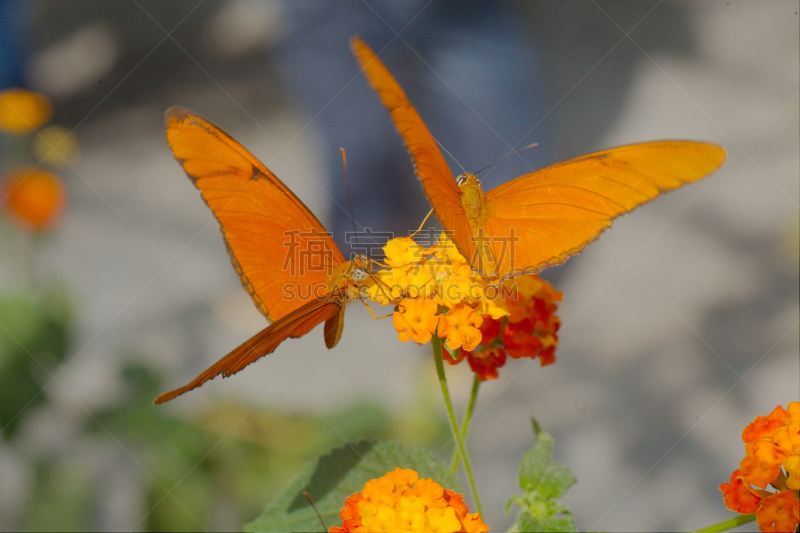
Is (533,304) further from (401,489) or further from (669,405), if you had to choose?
(669,405)

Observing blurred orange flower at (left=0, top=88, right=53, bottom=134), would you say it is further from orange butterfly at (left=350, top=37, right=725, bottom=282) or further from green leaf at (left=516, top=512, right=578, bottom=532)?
green leaf at (left=516, top=512, right=578, bottom=532)

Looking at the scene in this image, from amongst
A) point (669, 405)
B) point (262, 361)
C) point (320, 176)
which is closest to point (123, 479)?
point (262, 361)

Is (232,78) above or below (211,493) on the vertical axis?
above

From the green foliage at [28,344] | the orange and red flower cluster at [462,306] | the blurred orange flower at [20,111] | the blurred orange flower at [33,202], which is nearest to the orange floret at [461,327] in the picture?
the orange and red flower cluster at [462,306]

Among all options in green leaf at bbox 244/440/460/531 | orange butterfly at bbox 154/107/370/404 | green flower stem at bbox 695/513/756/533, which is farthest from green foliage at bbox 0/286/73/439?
green flower stem at bbox 695/513/756/533

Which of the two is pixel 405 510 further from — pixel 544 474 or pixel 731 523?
pixel 731 523

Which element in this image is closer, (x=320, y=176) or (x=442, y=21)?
(x=442, y=21)

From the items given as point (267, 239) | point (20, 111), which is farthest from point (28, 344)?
point (267, 239)
